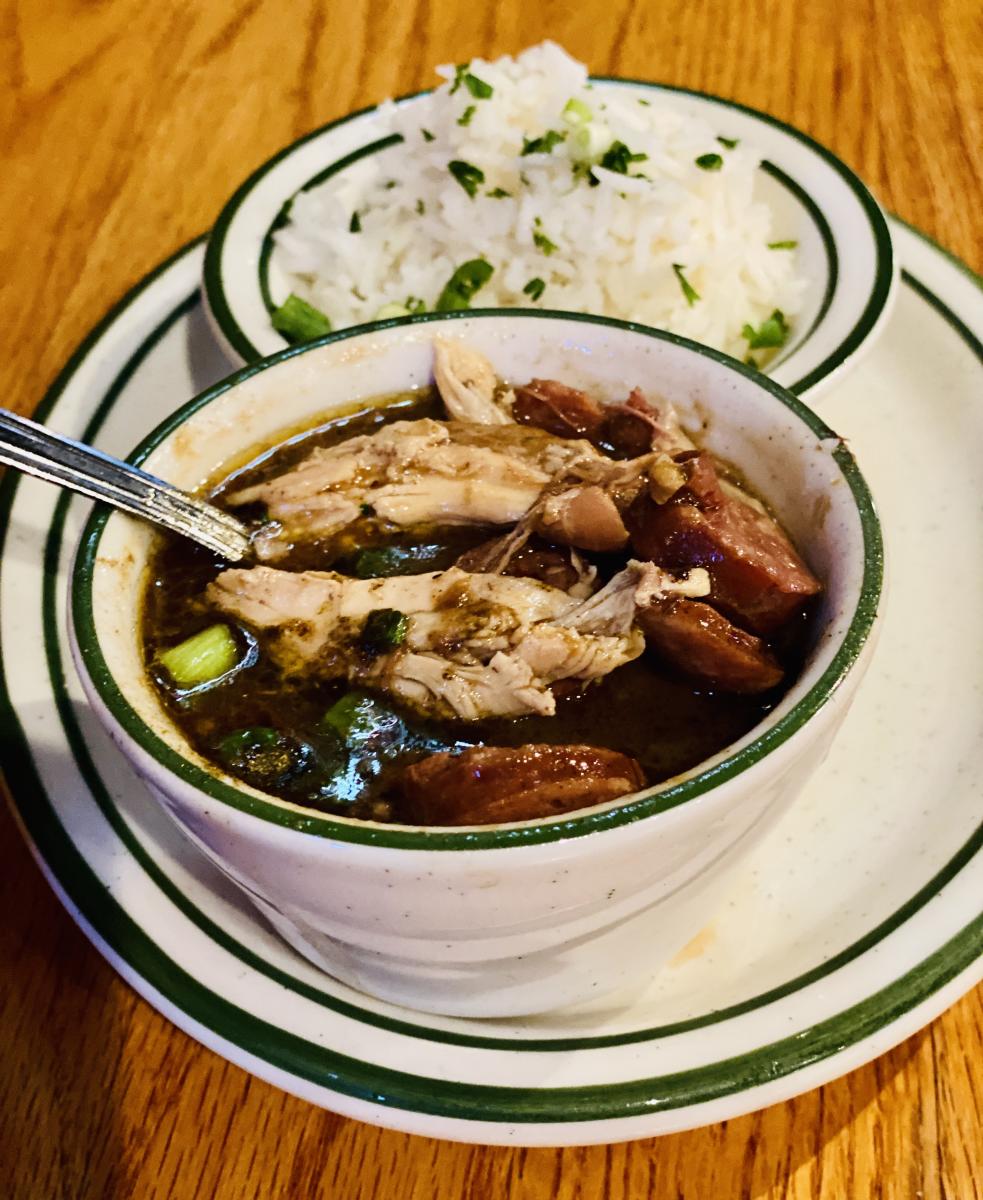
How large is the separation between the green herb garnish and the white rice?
1.33m

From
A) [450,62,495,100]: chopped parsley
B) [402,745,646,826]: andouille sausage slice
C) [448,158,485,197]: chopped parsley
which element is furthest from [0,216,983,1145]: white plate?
[450,62,495,100]: chopped parsley

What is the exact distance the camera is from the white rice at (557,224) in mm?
2451

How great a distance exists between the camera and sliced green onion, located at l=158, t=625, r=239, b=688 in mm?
1329

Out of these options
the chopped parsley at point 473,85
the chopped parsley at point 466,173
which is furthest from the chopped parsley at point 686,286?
the chopped parsley at point 473,85

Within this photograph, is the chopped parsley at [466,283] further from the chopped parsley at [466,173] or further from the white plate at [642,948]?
the white plate at [642,948]

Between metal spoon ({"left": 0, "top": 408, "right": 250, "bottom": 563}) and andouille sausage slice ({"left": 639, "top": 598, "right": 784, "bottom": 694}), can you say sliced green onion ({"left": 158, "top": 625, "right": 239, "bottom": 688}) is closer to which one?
metal spoon ({"left": 0, "top": 408, "right": 250, "bottom": 563})

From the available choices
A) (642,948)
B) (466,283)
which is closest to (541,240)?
(466,283)

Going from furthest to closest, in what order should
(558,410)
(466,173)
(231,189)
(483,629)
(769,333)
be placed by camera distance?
(231,189)
(466,173)
(769,333)
(558,410)
(483,629)

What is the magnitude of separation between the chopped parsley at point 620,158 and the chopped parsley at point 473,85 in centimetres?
35

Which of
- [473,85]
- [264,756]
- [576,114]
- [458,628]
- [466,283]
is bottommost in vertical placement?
[264,756]

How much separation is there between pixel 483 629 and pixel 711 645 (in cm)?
29

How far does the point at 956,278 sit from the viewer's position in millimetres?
2311

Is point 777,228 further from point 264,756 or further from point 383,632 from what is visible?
point 264,756

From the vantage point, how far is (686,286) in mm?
2418
